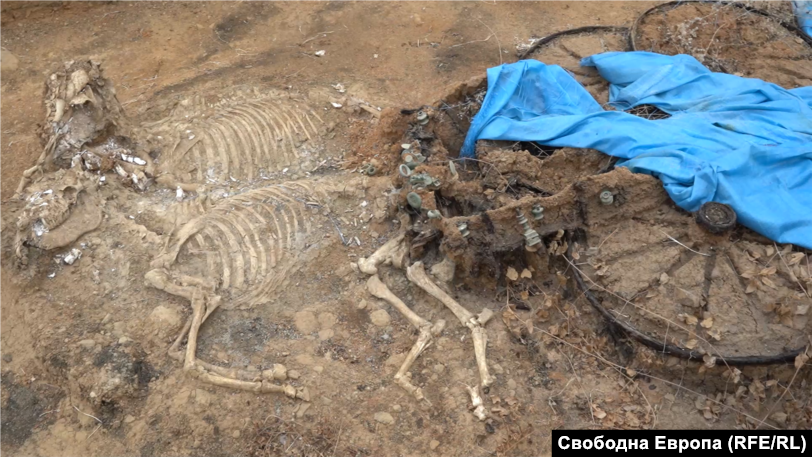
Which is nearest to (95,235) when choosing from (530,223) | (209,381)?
(209,381)

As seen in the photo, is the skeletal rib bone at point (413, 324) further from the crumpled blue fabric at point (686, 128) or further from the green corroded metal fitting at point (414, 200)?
the crumpled blue fabric at point (686, 128)

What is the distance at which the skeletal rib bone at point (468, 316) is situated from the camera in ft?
12.9

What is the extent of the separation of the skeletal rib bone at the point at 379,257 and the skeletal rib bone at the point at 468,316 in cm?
23

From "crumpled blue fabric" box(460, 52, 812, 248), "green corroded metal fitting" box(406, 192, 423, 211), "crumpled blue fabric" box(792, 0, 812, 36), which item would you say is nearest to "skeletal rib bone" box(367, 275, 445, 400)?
"green corroded metal fitting" box(406, 192, 423, 211)

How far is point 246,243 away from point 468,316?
1.94 metres

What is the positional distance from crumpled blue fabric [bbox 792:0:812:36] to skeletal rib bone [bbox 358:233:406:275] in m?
6.04

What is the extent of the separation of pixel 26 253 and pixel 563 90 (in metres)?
4.87

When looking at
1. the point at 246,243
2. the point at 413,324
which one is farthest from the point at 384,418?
the point at 246,243

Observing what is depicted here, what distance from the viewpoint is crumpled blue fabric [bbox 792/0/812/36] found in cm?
693

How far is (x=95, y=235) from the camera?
15.8ft

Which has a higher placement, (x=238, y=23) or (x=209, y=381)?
(x=238, y=23)

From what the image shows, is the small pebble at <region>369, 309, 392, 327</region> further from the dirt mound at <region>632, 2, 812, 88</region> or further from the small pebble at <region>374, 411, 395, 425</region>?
the dirt mound at <region>632, 2, 812, 88</region>

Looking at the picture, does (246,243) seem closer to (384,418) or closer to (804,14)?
(384,418)

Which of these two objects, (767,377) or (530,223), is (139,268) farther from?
(767,377)
